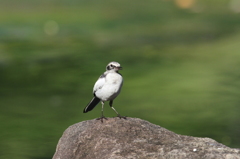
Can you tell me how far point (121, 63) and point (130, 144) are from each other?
47.5ft

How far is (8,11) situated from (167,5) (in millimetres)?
7588

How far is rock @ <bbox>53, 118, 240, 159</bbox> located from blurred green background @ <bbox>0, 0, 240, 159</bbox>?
521 cm

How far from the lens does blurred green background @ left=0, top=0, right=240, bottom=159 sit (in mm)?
17812

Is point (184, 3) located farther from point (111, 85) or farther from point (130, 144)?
point (130, 144)

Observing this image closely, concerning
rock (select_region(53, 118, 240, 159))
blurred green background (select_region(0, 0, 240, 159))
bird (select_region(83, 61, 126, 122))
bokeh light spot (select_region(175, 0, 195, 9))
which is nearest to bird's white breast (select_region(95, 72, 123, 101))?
bird (select_region(83, 61, 126, 122))

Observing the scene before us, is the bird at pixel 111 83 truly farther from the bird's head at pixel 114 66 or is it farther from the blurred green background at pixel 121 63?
the blurred green background at pixel 121 63

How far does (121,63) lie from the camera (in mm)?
24016

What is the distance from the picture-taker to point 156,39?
28781 mm

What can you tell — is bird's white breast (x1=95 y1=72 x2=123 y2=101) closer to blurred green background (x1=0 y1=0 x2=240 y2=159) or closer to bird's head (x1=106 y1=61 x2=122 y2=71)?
bird's head (x1=106 y1=61 x2=122 y2=71)

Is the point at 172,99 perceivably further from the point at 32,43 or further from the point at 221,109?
the point at 32,43

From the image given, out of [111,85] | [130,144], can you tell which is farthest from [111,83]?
[130,144]

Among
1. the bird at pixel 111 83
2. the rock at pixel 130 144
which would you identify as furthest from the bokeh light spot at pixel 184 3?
the rock at pixel 130 144

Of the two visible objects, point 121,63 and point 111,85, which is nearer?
point 111,85

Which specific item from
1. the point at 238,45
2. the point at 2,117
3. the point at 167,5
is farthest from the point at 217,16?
the point at 2,117
